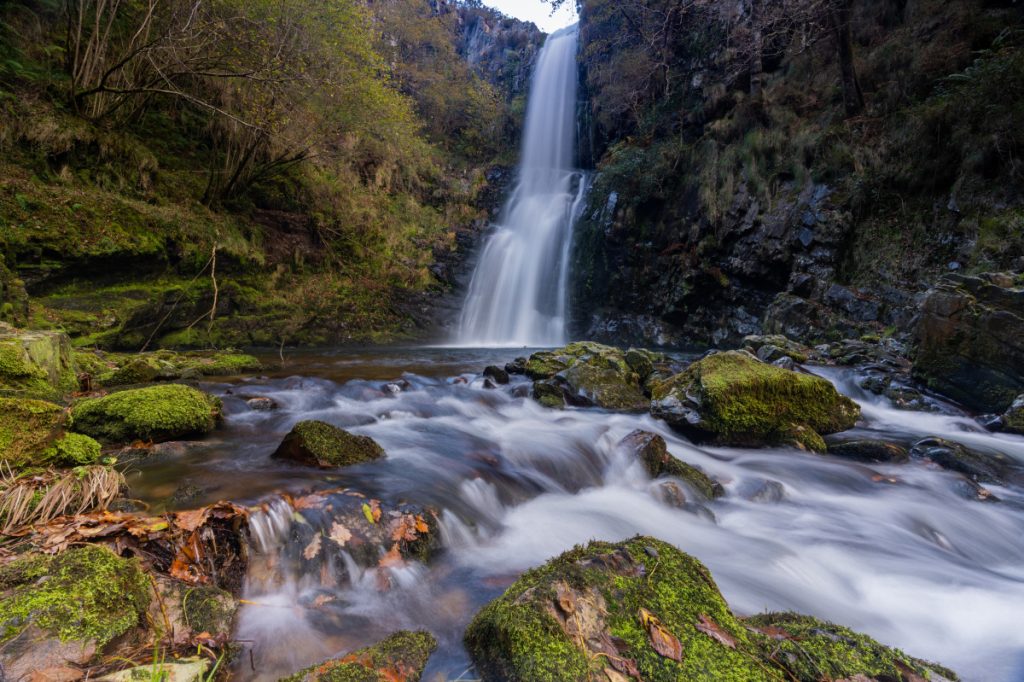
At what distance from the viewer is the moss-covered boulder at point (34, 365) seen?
3447 millimetres

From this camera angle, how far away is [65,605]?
1454 millimetres

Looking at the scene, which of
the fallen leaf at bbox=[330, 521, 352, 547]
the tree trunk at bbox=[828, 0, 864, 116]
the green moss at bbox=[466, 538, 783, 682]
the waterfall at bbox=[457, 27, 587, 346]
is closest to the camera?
the green moss at bbox=[466, 538, 783, 682]

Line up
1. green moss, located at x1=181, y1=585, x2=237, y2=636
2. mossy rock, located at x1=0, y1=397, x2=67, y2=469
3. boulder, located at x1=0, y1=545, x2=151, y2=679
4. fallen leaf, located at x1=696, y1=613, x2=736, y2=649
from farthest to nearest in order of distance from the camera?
1. mossy rock, located at x1=0, y1=397, x2=67, y2=469
2. green moss, located at x1=181, y1=585, x2=237, y2=636
3. fallen leaf, located at x1=696, y1=613, x2=736, y2=649
4. boulder, located at x1=0, y1=545, x2=151, y2=679

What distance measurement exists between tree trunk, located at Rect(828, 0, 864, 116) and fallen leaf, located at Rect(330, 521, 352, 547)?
1519 cm

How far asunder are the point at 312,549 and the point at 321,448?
53.4 inches

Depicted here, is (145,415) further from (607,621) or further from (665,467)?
(665,467)

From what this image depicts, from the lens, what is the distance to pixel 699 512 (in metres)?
4.02

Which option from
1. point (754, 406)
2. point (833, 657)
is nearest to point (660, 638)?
point (833, 657)

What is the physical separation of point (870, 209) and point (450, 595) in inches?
506

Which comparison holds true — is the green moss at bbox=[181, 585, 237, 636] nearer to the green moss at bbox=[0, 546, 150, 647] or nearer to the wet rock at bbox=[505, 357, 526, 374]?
the green moss at bbox=[0, 546, 150, 647]

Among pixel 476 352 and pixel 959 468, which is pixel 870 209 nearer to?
pixel 959 468

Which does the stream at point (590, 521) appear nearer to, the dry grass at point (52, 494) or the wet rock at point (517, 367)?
the dry grass at point (52, 494)

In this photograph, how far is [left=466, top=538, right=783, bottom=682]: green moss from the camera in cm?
151

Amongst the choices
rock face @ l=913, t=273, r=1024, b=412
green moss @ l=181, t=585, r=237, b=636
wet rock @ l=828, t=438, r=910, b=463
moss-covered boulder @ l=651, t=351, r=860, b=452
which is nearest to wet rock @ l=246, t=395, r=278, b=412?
green moss @ l=181, t=585, r=237, b=636
